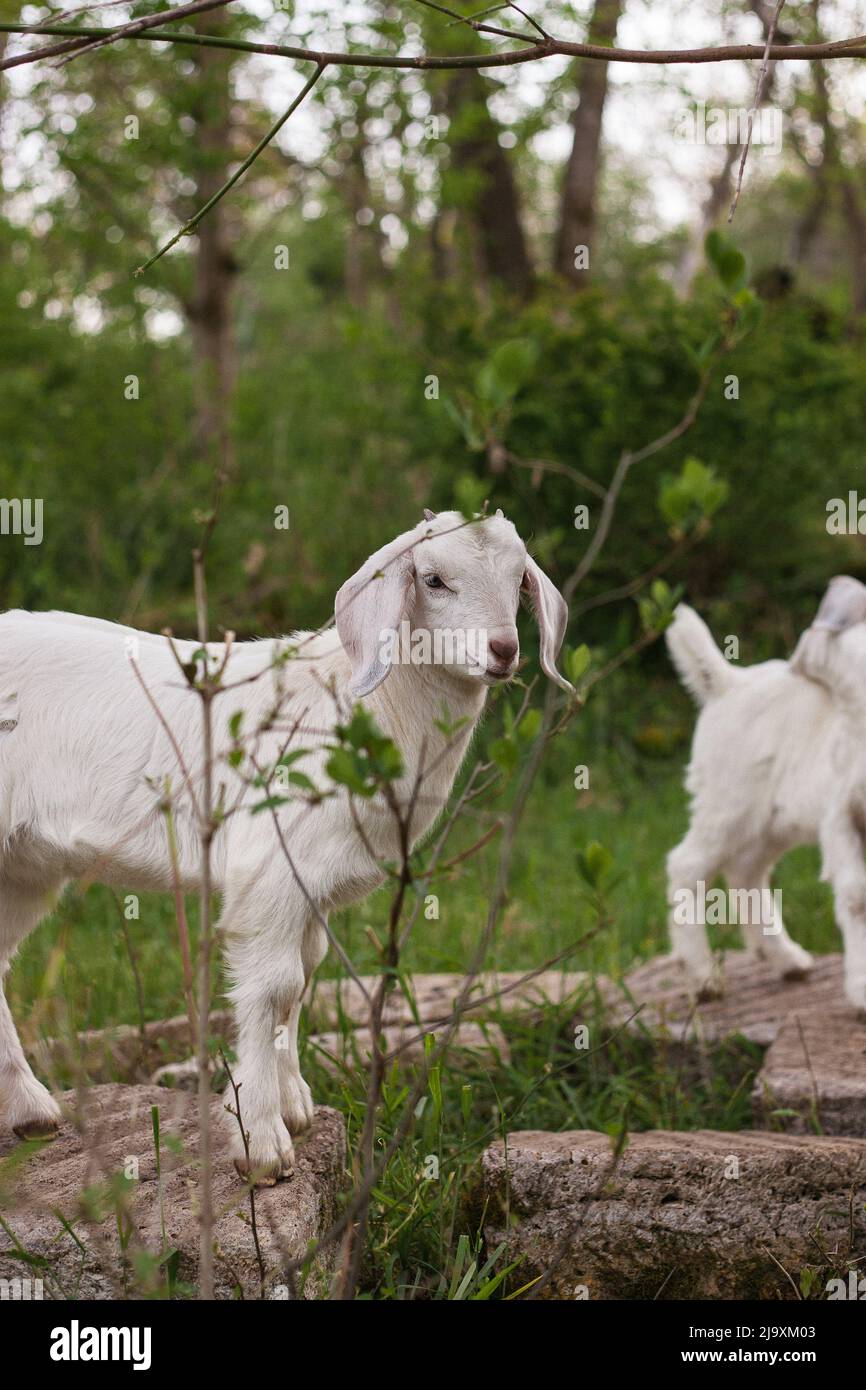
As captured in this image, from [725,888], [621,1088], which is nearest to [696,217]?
[725,888]

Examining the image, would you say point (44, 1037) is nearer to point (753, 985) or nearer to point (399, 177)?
point (753, 985)

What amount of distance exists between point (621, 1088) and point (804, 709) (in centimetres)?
165

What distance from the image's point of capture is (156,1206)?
311 cm

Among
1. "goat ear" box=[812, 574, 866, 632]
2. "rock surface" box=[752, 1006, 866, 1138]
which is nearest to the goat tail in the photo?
"goat ear" box=[812, 574, 866, 632]

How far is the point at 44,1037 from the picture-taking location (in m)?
4.30

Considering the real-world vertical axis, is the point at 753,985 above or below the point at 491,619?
below

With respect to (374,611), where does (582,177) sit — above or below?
above

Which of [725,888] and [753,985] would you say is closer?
[753,985]

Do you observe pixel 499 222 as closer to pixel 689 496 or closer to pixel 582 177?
pixel 582 177

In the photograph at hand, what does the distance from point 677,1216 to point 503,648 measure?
4.73 feet

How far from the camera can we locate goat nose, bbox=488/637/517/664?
2855 mm

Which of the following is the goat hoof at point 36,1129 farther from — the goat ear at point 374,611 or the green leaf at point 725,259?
the green leaf at point 725,259

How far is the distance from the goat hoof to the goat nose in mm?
1691

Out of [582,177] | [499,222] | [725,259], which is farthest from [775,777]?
[499,222]
